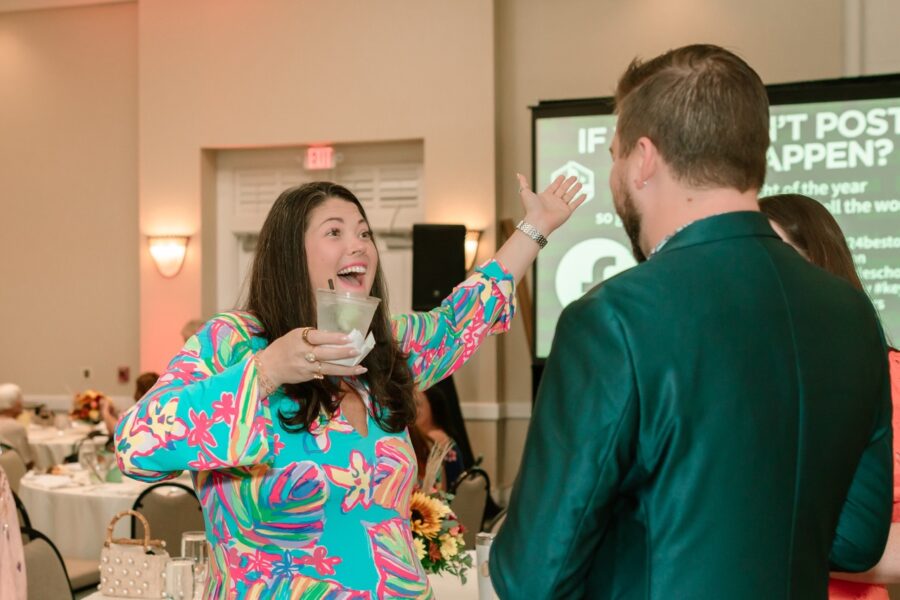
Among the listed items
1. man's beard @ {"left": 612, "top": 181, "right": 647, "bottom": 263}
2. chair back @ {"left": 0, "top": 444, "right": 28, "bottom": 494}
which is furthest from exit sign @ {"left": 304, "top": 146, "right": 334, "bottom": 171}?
man's beard @ {"left": 612, "top": 181, "right": 647, "bottom": 263}

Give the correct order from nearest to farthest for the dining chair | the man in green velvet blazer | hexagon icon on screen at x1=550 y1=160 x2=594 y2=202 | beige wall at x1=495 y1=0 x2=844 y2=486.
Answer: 1. the man in green velvet blazer
2. the dining chair
3. hexagon icon on screen at x1=550 y1=160 x2=594 y2=202
4. beige wall at x1=495 y1=0 x2=844 y2=486

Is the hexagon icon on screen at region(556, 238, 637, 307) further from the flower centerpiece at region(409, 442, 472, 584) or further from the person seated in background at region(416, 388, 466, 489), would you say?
the flower centerpiece at region(409, 442, 472, 584)

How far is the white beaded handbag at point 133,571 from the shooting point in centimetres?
304

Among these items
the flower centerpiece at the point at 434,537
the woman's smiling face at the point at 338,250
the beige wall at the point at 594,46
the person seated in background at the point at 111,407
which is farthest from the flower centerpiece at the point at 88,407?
the woman's smiling face at the point at 338,250

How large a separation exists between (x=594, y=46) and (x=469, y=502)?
4697mm

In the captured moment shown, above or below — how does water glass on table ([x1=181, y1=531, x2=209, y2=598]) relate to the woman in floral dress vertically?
below

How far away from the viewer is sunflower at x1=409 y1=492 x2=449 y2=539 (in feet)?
8.95

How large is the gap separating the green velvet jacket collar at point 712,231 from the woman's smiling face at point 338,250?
92 cm

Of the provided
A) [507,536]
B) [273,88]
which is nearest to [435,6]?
[273,88]

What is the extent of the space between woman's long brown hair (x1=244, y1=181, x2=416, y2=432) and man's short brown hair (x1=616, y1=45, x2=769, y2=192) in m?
0.93

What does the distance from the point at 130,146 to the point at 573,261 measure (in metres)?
4.55

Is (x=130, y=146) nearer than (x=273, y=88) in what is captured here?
No

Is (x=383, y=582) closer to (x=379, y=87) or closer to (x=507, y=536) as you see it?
(x=507, y=536)

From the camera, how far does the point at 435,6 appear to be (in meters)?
8.55
